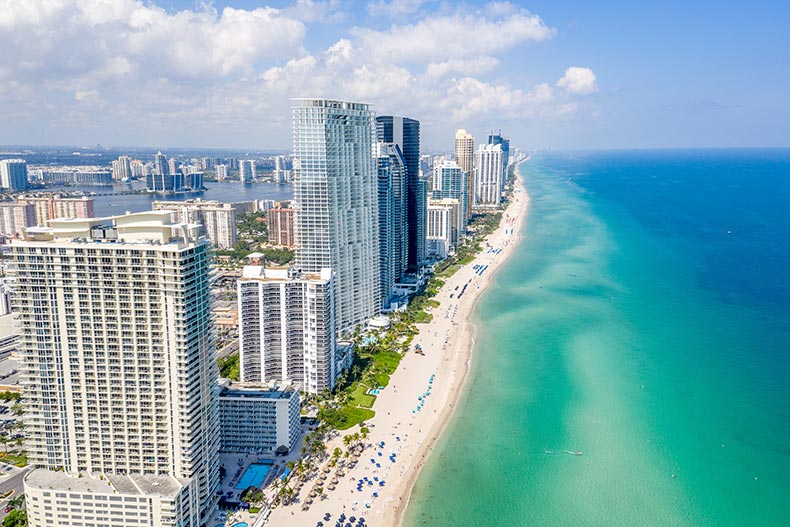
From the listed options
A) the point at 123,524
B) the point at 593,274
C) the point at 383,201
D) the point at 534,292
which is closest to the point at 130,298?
the point at 123,524

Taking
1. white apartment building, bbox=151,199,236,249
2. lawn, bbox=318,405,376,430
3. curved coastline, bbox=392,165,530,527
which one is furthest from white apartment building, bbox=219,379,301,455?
white apartment building, bbox=151,199,236,249

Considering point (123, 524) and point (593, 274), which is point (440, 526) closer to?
point (123, 524)

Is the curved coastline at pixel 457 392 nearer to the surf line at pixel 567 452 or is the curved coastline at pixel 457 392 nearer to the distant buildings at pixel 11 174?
the surf line at pixel 567 452

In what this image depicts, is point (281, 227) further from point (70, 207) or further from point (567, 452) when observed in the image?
point (567, 452)

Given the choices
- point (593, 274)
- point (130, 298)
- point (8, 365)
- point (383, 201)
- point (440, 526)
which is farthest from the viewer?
point (593, 274)

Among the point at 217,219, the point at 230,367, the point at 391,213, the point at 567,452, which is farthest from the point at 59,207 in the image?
the point at 567,452
